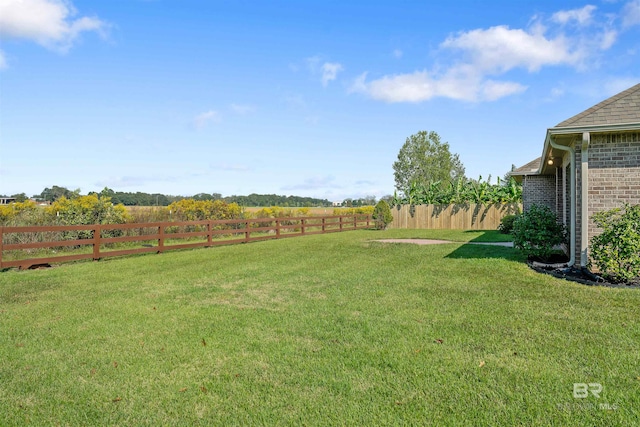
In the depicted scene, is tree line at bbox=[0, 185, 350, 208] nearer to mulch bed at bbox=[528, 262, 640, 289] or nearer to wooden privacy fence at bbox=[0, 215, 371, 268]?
wooden privacy fence at bbox=[0, 215, 371, 268]

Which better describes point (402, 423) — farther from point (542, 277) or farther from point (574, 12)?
point (574, 12)

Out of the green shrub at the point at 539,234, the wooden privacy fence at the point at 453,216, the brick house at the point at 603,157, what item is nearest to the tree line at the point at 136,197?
the wooden privacy fence at the point at 453,216

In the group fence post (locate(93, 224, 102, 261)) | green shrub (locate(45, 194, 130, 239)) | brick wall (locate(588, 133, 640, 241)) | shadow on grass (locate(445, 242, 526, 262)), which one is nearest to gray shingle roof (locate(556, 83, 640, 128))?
brick wall (locate(588, 133, 640, 241))

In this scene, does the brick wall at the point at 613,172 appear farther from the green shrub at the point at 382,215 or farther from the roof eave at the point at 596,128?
the green shrub at the point at 382,215

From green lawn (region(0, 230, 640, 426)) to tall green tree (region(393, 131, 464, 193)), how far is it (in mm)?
34365

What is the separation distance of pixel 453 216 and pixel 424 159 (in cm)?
1745

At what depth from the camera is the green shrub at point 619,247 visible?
5.95 metres

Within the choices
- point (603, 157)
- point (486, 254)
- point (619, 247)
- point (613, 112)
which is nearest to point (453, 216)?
point (486, 254)

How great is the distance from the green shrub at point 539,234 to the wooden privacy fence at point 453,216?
48.8ft

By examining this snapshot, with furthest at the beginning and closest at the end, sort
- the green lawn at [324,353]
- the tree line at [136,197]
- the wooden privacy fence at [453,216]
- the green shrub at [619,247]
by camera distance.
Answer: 1. the wooden privacy fence at [453,216]
2. the tree line at [136,197]
3. the green shrub at [619,247]
4. the green lawn at [324,353]

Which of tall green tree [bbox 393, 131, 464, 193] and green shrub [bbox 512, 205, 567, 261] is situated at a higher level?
tall green tree [bbox 393, 131, 464, 193]

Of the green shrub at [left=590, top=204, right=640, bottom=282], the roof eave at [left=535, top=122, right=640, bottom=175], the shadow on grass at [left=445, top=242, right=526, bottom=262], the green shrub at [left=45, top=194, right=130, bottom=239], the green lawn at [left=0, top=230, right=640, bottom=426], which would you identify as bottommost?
the green lawn at [left=0, top=230, right=640, bottom=426]

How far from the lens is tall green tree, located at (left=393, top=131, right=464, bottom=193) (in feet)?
131


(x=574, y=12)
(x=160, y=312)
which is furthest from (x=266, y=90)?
(x=160, y=312)
